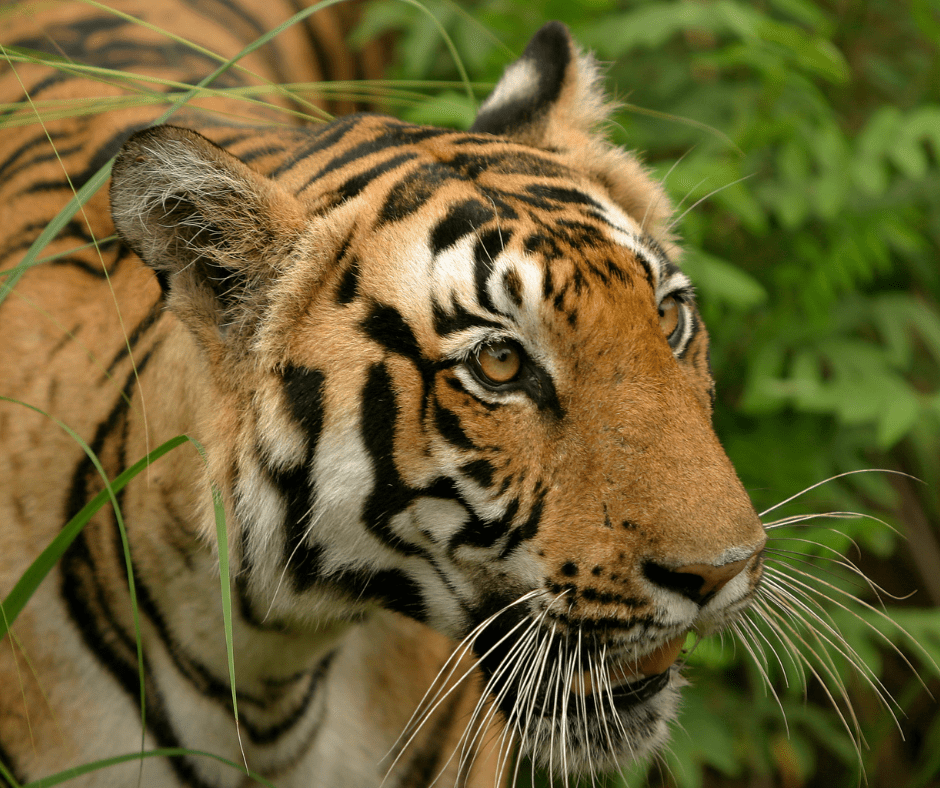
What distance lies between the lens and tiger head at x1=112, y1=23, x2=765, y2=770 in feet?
4.09

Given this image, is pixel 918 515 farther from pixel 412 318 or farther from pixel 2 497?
pixel 2 497

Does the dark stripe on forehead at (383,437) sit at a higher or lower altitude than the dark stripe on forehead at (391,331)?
lower

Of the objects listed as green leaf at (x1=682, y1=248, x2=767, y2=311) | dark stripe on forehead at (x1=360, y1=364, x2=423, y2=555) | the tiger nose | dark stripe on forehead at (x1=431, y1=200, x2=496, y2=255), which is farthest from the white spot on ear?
the tiger nose

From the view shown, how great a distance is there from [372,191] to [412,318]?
25 cm

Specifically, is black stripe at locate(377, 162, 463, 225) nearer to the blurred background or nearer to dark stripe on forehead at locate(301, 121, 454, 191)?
dark stripe on forehead at locate(301, 121, 454, 191)

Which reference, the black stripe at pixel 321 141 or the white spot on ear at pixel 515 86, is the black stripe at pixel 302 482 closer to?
the black stripe at pixel 321 141

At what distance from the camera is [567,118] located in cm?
181

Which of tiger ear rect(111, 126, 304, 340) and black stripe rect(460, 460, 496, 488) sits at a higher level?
tiger ear rect(111, 126, 304, 340)

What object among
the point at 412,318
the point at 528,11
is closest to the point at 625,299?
the point at 412,318

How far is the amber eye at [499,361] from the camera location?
1295 millimetres

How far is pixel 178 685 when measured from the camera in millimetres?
1588

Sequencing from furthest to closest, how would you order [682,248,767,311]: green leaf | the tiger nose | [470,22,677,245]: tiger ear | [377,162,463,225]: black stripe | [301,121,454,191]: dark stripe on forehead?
1. [682,248,767,311]: green leaf
2. [470,22,677,245]: tiger ear
3. [301,121,454,191]: dark stripe on forehead
4. [377,162,463,225]: black stripe
5. the tiger nose

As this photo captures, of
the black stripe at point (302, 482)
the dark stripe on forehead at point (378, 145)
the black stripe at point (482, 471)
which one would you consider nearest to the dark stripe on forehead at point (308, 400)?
the black stripe at point (302, 482)

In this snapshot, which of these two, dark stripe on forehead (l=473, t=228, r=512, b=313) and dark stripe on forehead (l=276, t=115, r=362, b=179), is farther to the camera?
dark stripe on forehead (l=276, t=115, r=362, b=179)
